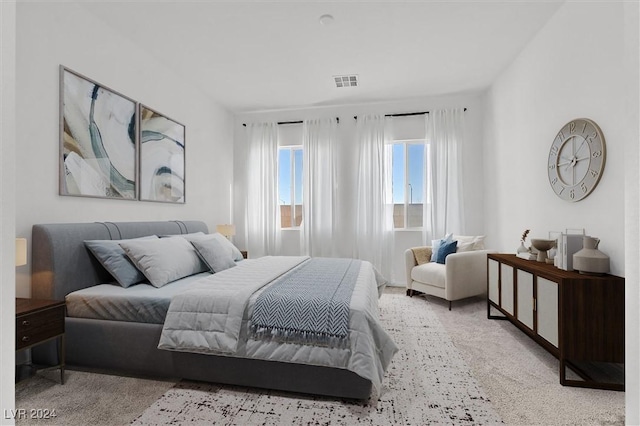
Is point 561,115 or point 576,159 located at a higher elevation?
point 561,115

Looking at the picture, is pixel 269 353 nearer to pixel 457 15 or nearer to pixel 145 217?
pixel 145 217

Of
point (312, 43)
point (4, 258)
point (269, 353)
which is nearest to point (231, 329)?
point (269, 353)

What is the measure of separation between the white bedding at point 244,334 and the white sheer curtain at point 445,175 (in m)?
2.92

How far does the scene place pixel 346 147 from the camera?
5055 mm

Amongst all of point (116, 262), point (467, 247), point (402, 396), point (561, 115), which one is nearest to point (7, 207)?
point (402, 396)

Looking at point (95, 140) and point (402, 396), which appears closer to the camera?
point (402, 396)

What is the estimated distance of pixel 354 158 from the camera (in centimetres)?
501

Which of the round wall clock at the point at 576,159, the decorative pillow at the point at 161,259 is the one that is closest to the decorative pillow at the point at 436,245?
the round wall clock at the point at 576,159

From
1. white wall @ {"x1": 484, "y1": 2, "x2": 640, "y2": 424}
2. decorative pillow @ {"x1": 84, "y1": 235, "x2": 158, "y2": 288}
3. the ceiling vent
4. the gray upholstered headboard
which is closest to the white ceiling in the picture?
the ceiling vent

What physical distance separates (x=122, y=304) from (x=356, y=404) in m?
1.68

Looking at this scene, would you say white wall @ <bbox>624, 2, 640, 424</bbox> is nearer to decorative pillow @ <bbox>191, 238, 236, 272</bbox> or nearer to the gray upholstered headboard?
decorative pillow @ <bbox>191, 238, 236, 272</bbox>

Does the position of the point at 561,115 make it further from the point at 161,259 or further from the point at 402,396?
the point at 161,259

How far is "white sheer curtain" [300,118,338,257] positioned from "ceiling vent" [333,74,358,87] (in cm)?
81

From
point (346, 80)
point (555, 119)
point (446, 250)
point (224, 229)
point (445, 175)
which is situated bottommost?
point (446, 250)
